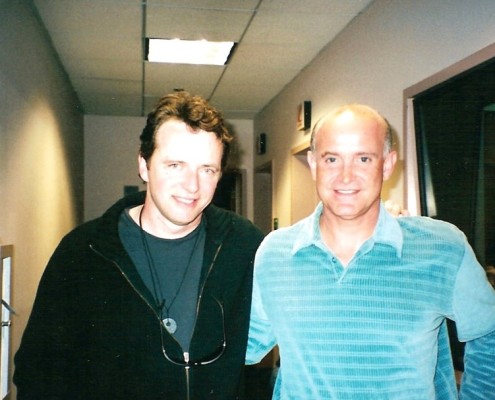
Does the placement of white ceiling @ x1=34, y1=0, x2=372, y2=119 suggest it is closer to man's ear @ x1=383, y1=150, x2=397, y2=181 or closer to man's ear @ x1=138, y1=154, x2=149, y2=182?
man's ear @ x1=138, y1=154, x2=149, y2=182

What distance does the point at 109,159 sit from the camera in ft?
22.0

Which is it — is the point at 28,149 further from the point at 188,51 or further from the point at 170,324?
the point at 170,324

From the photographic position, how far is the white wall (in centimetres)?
664

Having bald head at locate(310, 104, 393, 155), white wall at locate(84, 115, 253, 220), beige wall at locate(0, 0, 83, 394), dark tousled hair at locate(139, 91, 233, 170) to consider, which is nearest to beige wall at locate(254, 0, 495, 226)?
bald head at locate(310, 104, 393, 155)

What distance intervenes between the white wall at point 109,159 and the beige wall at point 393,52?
2.94 m

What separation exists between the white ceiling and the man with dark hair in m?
1.74

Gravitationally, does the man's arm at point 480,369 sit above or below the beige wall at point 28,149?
below

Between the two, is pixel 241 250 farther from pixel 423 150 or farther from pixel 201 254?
pixel 423 150

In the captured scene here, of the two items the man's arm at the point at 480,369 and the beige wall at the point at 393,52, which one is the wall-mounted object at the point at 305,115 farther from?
the man's arm at the point at 480,369

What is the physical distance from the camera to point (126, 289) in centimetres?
143

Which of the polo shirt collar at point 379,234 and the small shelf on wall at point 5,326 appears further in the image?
the small shelf on wall at point 5,326

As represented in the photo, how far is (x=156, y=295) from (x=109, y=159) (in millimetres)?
5597

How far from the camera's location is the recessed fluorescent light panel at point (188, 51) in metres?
3.73

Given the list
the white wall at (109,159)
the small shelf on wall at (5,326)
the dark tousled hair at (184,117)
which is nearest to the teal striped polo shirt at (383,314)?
the dark tousled hair at (184,117)
